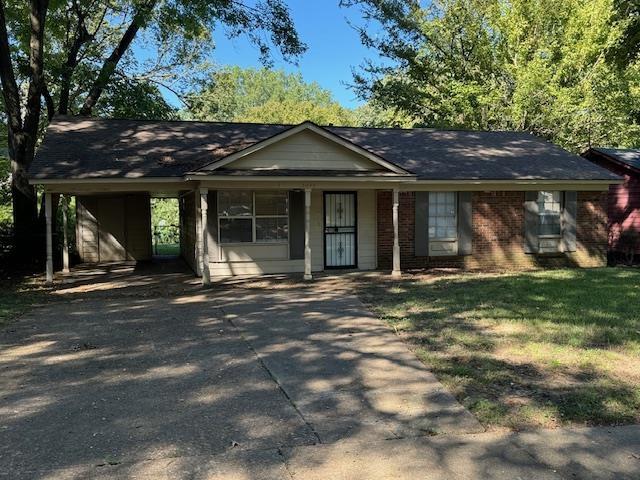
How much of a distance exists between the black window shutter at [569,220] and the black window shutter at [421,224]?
4.13 meters

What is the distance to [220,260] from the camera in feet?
44.3

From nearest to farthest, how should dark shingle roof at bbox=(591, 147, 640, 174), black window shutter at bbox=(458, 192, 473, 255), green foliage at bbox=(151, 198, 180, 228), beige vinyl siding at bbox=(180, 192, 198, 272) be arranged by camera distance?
black window shutter at bbox=(458, 192, 473, 255) < beige vinyl siding at bbox=(180, 192, 198, 272) < dark shingle roof at bbox=(591, 147, 640, 174) < green foliage at bbox=(151, 198, 180, 228)

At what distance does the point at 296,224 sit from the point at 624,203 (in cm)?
1190

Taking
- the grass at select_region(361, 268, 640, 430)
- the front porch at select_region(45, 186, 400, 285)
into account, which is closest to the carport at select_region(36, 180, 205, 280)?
the front porch at select_region(45, 186, 400, 285)

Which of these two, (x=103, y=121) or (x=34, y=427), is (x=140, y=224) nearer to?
(x=103, y=121)

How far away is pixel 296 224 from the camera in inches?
551

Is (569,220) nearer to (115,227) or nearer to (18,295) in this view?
(115,227)

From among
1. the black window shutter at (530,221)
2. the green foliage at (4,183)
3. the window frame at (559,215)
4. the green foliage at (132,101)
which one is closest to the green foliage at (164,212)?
the green foliage at (4,183)

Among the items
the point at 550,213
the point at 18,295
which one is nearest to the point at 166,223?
the point at 18,295

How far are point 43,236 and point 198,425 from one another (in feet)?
44.3

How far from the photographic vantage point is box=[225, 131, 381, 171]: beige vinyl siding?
41.7 ft

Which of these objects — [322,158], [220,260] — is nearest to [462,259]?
[322,158]

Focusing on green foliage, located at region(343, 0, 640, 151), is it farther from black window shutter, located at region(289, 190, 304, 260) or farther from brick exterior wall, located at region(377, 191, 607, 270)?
black window shutter, located at region(289, 190, 304, 260)

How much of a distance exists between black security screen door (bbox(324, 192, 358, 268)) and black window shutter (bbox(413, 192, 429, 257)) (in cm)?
164
